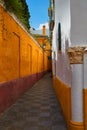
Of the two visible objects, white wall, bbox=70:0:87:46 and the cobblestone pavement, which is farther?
the cobblestone pavement

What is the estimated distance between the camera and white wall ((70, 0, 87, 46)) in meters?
5.86

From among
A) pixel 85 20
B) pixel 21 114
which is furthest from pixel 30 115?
pixel 85 20

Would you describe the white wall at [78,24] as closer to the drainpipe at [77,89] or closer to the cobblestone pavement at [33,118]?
the drainpipe at [77,89]

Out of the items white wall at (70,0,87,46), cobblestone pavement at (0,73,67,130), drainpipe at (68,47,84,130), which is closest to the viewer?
drainpipe at (68,47,84,130)

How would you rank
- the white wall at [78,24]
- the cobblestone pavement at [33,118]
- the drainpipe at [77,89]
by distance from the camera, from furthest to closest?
the cobblestone pavement at [33,118]
the white wall at [78,24]
the drainpipe at [77,89]

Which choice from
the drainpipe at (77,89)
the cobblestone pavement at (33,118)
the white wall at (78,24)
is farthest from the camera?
the cobblestone pavement at (33,118)

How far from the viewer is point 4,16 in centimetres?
811

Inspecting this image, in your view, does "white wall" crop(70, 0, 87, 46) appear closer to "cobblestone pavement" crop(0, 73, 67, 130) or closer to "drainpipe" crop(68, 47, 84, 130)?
"drainpipe" crop(68, 47, 84, 130)

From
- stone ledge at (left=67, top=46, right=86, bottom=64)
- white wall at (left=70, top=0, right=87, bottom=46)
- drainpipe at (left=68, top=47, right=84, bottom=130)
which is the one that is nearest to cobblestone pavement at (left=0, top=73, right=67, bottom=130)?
drainpipe at (left=68, top=47, right=84, bottom=130)

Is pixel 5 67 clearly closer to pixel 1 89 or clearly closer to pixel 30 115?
pixel 1 89

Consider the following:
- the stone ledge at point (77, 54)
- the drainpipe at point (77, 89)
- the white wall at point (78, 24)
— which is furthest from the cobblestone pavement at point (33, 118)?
the white wall at point (78, 24)

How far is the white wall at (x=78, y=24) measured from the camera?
5.86m

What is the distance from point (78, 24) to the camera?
Result: 5.87 m

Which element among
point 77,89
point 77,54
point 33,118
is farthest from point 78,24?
point 33,118
